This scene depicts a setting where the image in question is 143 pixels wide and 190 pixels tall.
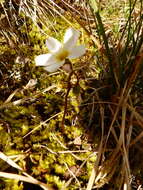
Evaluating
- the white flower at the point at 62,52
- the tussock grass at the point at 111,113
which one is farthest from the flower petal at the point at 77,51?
the tussock grass at the point at 111,113

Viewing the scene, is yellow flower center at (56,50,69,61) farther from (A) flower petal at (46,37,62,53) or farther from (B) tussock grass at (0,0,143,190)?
(B) tussock grass at (0,0,143,190)

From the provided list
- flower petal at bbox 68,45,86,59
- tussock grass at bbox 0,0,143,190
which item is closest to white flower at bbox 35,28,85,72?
flower petal at bbox 68,45,86,59

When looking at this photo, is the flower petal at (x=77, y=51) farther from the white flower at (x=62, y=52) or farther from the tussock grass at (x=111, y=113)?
the tussock grass at (x=111, y=113)

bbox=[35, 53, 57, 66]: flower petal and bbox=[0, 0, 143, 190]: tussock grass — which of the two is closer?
bbox=[35, 53, 57, 66]: flower petal

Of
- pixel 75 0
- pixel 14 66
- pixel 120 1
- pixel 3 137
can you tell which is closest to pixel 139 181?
pixel 3 137

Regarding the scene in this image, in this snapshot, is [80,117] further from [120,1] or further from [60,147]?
[120,1]
